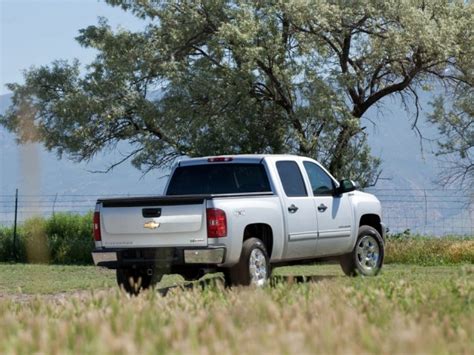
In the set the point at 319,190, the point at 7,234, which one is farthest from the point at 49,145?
the point at 319,190

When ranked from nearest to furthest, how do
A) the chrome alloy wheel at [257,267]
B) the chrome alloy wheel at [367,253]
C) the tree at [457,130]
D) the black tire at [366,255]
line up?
the chrome alloy wheel at [257,267]
the black tire at [366,255]
the chrome alloy wheel at [367,253]
the tree at [457,130]

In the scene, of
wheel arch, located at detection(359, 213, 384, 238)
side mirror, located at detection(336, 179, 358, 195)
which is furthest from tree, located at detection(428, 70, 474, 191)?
side mirror, located at detection(336, 179, 358, 195)

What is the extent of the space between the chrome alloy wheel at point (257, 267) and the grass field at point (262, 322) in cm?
488

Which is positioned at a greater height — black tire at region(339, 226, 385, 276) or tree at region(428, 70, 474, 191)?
tree at region(428, 70, 474, 191)

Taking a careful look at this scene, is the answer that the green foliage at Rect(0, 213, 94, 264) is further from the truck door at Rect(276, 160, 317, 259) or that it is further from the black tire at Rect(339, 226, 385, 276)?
the truck door at Rect(276, 160, 317, 259)

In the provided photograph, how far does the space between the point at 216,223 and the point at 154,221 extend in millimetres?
924

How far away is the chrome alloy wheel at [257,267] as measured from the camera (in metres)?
14.4

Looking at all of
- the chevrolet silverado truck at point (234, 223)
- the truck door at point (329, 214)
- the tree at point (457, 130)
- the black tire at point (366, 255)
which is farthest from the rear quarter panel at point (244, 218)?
the tree at point (457, 130)

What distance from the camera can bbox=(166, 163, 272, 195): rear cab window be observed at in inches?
612

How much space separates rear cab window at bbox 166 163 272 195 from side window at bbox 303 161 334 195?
3.89 feet

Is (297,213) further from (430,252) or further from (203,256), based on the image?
(430,252)

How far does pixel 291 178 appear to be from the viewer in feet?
52.5

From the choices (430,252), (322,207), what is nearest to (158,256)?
(322,207)

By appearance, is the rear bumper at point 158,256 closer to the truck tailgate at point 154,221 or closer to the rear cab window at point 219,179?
the truck tailgate at point 154,221
